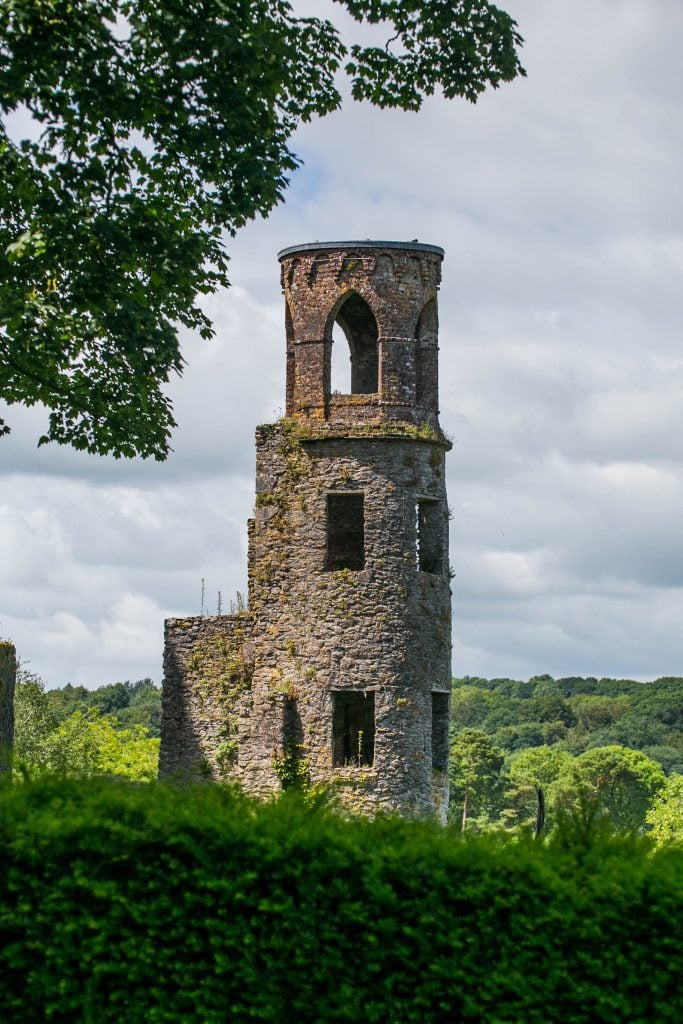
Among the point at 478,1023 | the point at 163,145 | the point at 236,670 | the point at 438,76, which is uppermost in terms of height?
the point at 438,76

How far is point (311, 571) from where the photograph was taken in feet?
86.1

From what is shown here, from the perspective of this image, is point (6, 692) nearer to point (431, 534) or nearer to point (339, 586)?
point (339, 586)

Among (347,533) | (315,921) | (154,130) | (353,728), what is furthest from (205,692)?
(315,921)

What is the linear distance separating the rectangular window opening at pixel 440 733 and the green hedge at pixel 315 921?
1678 centimetres

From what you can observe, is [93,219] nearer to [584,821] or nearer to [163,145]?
[163,145]

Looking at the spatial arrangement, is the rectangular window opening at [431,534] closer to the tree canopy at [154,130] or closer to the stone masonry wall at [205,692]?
the stone masonry wall at [205,692]

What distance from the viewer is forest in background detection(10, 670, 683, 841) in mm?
37875

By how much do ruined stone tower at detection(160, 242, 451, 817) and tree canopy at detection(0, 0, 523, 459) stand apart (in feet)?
24.7

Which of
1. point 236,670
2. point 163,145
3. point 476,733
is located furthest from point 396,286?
point 476,733

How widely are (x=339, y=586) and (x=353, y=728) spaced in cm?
460

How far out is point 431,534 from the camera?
89.0 ft

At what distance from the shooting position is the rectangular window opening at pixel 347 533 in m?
27.8

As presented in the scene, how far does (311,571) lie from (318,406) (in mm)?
2861

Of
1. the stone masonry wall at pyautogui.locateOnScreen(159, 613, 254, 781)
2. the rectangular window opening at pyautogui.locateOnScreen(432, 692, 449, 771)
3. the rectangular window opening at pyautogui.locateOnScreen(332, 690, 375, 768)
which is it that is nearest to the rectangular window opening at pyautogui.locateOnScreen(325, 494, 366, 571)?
the stone masonry wall at pyautogui.locateOnScreen(159, 613, 254, 781)
